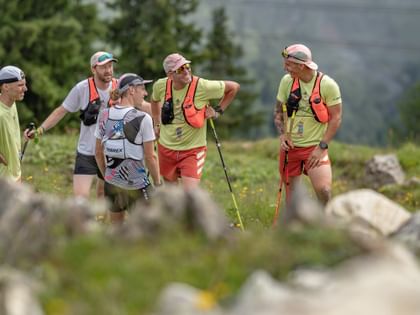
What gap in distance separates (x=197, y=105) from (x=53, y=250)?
5349 millimetres

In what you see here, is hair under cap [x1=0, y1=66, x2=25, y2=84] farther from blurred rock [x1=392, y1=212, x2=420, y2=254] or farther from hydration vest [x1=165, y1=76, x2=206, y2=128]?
blurred rock [x1=392, y1=212, x2=420, y2=254]

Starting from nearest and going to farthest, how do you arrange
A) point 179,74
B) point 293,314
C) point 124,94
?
point 293,314
point 124,94
point 179,74

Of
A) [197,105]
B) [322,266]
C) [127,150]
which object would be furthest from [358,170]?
[322,266]

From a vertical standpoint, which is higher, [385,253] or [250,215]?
[385,253]

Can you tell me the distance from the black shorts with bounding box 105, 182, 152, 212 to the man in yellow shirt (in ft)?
3.61

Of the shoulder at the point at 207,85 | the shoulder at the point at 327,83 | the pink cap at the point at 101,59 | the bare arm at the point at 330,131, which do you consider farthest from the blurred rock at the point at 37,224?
the shoulder at the point at 327,83

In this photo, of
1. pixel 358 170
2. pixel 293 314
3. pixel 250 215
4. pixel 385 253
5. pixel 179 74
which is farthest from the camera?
pixel 358 170

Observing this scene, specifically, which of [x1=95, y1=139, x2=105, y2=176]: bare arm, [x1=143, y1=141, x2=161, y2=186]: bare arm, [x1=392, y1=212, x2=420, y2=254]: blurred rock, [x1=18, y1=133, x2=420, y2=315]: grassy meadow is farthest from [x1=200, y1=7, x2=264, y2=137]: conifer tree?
[x1=18, y1=133, x2=420, y2=315]: grassy meadow

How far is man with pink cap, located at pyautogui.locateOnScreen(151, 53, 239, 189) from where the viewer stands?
12.2 meters

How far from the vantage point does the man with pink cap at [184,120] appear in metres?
12.2

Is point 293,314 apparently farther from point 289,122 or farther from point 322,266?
point 289,122

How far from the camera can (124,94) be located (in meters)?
10.6

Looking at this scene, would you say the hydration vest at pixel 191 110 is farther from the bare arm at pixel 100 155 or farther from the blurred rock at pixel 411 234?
the blurred rock at pixel 411 234

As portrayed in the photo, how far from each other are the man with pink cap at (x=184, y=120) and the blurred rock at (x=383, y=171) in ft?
28.8
